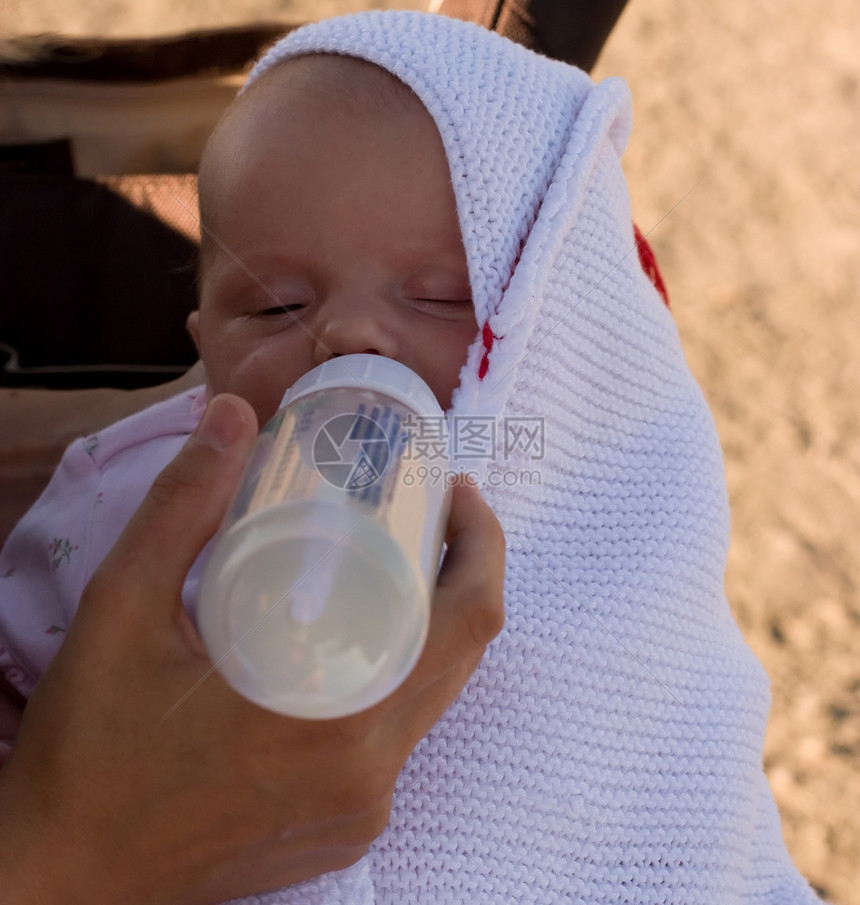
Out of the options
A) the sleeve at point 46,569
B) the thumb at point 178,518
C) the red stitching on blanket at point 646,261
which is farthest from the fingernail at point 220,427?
the red stitching on blanket at point 646,261

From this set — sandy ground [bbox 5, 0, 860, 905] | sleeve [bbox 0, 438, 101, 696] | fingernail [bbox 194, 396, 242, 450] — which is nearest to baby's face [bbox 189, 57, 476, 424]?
fingernail [bbox 194, 396, 242, 450]

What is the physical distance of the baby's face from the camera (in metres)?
0.83

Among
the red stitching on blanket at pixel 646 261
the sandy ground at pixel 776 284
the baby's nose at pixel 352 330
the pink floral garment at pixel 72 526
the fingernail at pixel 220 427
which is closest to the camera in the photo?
the fingernail at pixel 220 427

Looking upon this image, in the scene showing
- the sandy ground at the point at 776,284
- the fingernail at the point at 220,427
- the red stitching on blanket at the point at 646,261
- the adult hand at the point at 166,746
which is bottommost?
the sandy ground at the point at 776,284

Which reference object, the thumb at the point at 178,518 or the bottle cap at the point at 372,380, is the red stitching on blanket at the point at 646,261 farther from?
the thumb at the point at 178,518

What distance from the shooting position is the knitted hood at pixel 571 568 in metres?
0.80

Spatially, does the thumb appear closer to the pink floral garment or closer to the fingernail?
the fingernail

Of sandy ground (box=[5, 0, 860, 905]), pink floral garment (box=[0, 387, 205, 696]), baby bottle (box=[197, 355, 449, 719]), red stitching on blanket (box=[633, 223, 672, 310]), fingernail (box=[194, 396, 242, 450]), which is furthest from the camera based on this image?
sandy ground (box=[5, 0, 860, 905])

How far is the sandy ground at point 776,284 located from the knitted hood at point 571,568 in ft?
2.22

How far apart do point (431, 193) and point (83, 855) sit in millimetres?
637

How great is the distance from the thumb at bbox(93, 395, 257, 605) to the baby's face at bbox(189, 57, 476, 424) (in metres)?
0.22

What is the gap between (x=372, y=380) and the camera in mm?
664

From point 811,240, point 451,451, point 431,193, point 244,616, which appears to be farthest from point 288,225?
point 811,240

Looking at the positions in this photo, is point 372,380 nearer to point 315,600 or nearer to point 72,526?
point 315,600
